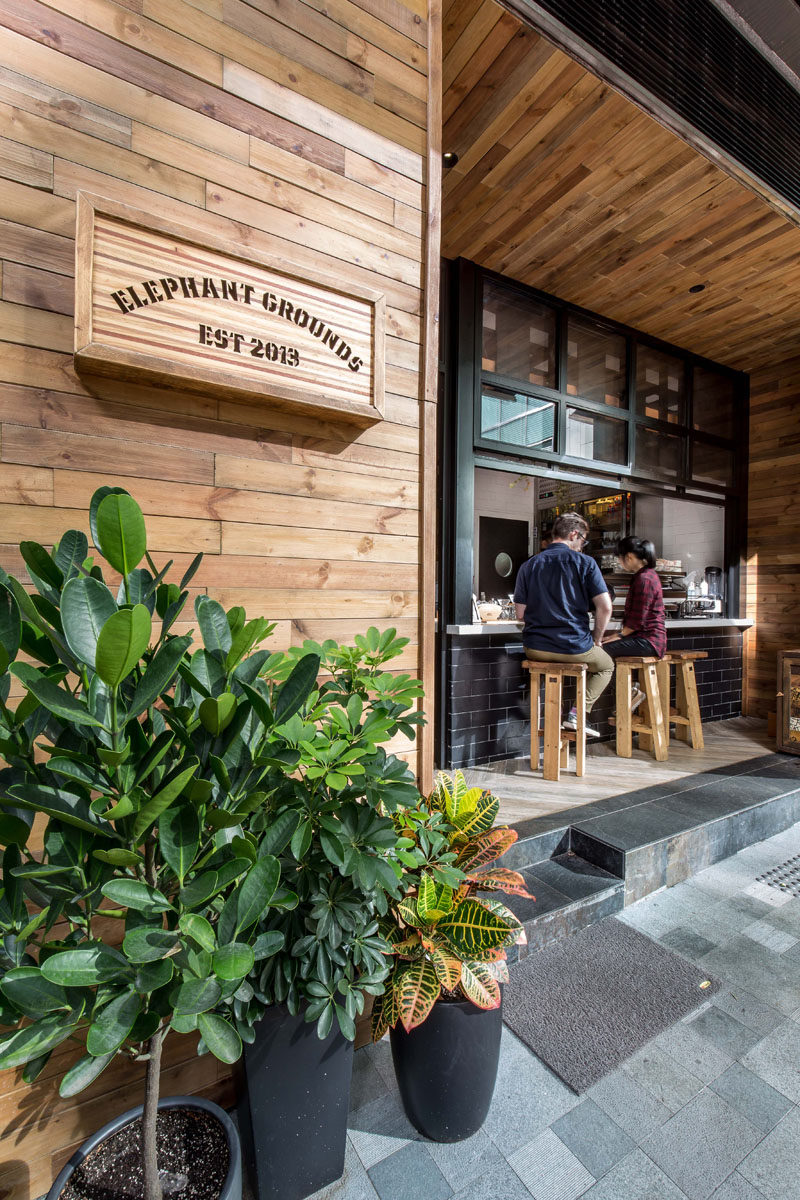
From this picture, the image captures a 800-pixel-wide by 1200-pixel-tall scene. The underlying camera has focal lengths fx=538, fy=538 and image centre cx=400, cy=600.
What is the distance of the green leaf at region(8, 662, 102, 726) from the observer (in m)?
0.62

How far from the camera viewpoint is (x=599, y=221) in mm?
2990

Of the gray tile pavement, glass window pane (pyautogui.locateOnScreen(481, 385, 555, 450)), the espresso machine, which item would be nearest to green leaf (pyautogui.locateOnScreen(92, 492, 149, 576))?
the gray tile pavement

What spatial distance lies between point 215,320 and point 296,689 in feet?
3.46

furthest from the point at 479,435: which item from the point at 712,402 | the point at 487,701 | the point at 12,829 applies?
the point at 12,829

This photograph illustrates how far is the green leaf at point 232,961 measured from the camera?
660mm

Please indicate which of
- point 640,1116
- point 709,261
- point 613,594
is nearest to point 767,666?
point 613,594

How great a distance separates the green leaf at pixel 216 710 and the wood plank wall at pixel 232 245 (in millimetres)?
747

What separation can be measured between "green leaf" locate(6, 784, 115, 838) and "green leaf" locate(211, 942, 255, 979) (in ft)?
0.68

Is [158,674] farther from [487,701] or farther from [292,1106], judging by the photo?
[487,701]

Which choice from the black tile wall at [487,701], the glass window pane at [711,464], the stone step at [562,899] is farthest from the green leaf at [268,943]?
the glass window pane at [711,464]

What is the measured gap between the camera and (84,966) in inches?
26.0

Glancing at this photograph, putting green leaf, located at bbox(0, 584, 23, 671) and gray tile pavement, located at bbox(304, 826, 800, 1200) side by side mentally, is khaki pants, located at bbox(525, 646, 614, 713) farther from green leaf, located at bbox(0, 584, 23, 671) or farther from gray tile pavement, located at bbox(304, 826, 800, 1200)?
green leaf, located at bbox(0, 584, 23, 671)

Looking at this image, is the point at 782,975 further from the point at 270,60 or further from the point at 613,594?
the point at 270,60

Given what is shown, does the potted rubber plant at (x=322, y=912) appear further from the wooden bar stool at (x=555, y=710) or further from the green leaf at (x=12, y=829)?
the wooden bar stool at (x=555, y=710)
